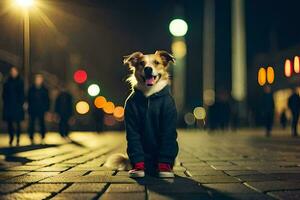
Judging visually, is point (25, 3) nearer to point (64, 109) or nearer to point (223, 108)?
point (64, 109)

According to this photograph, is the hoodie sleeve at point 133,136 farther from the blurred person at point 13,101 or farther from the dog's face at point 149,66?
the blurred person at point 13,101

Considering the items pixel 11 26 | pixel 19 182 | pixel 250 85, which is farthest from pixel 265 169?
pixel 250 85

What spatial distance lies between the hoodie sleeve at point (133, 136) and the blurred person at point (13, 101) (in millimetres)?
8561

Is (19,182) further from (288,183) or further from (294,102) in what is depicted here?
(294,102)

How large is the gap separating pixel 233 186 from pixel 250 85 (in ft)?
271

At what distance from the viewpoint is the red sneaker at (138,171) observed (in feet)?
21.3

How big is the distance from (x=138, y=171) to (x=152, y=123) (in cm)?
59

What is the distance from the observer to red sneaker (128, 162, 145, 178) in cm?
649

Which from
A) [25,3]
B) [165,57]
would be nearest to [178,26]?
[25,3]

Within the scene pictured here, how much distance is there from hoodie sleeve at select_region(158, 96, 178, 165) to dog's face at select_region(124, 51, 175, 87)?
0.32m

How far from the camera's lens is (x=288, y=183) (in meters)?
5.77

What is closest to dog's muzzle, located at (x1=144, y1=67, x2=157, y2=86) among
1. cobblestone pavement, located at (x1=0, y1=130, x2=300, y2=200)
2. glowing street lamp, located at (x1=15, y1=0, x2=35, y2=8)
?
cobblestone pavement, located at (x1=0, y1=130, x2=300, y2=200)

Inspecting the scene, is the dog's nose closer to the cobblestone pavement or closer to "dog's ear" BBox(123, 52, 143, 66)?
"dog's ear" BBox(123, 52, 143, 66)

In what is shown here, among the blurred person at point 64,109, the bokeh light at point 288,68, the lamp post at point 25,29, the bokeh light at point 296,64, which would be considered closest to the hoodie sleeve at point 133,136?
the bokeh light at point 296,64
